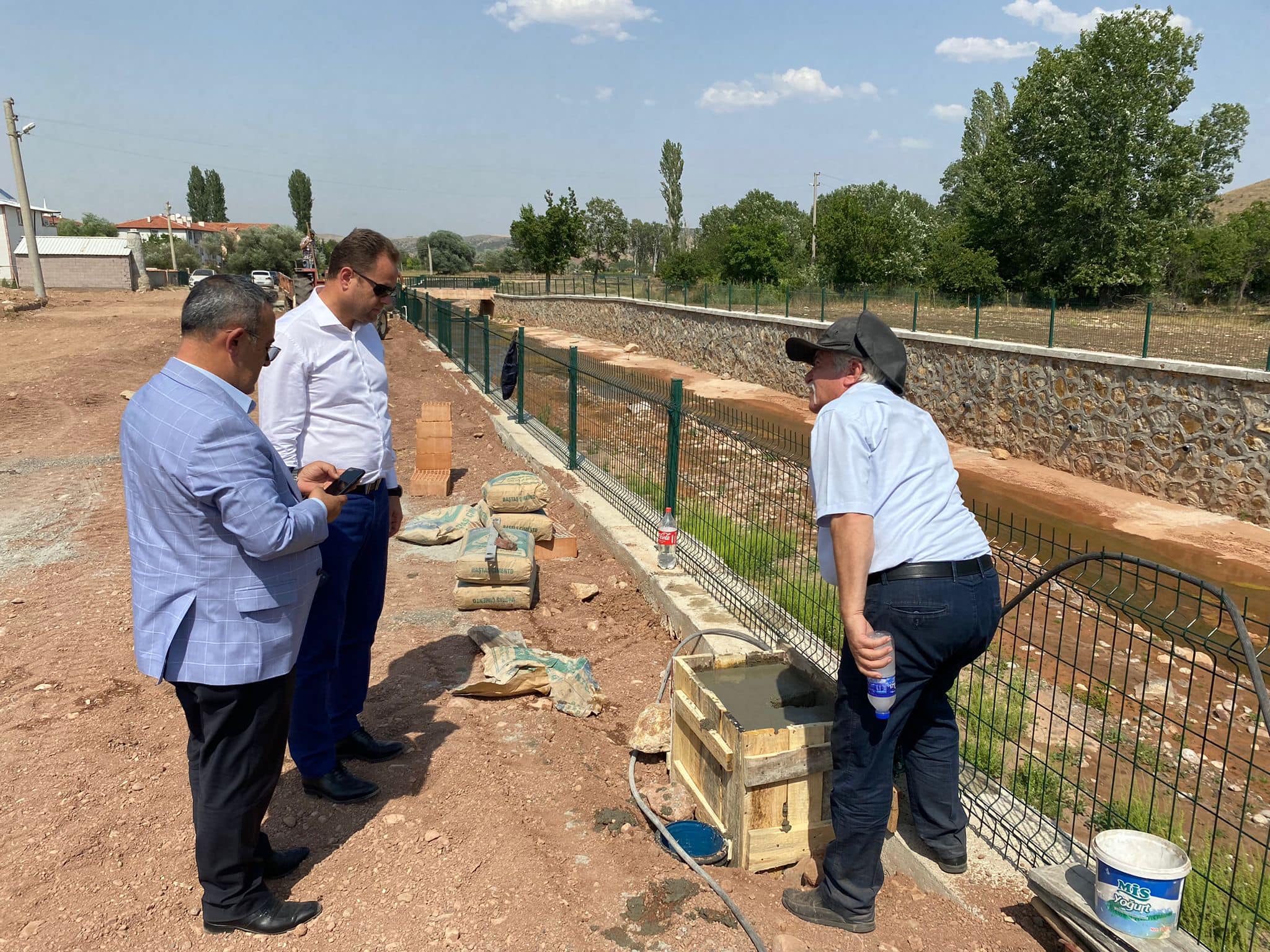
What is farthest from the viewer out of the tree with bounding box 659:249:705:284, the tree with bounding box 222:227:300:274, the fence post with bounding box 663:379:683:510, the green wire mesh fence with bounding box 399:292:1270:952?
the tree with bounding box 222:227:300:274

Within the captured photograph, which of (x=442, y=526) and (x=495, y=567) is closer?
(x=495, y=567)

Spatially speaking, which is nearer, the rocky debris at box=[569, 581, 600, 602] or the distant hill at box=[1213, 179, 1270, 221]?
the rocky debris at box=[569, 581, 600, 602]

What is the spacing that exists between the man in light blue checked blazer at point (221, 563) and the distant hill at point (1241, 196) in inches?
3838

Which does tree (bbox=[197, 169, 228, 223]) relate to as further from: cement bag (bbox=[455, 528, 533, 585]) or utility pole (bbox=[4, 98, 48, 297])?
cement bag (bbox=[455, 528, 533, 585])

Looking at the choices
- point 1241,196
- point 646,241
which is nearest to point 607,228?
point 646,241

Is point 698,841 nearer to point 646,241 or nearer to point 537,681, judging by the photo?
point 537,681

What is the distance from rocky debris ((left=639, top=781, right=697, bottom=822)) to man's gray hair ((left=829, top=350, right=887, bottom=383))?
182cm

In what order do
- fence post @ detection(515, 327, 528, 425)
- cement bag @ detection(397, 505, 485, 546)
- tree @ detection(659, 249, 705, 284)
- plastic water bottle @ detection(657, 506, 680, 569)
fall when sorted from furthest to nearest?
tree @ detection(659, 249, 705, 284) → fence post @ detection(515, 327, 528, 425) → cement bag @ detection(397, 505, 485, 546) → plastic water bottle @ detection(657, 506, 680, 569)

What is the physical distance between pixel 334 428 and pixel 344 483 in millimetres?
524

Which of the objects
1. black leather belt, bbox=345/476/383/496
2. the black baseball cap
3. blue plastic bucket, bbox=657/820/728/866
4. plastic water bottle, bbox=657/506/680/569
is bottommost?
blue plastic bucket, bbox=657/820/728/866

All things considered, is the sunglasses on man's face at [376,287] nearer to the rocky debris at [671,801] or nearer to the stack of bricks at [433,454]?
the rocky debris at [671,801]

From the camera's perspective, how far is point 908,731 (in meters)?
2.86

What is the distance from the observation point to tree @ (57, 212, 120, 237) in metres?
89.5

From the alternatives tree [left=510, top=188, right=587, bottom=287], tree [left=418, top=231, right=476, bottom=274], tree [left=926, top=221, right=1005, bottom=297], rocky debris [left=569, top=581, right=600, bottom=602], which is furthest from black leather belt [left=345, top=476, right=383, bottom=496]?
tree [left=418, top=231, right=476, bottom=274]
